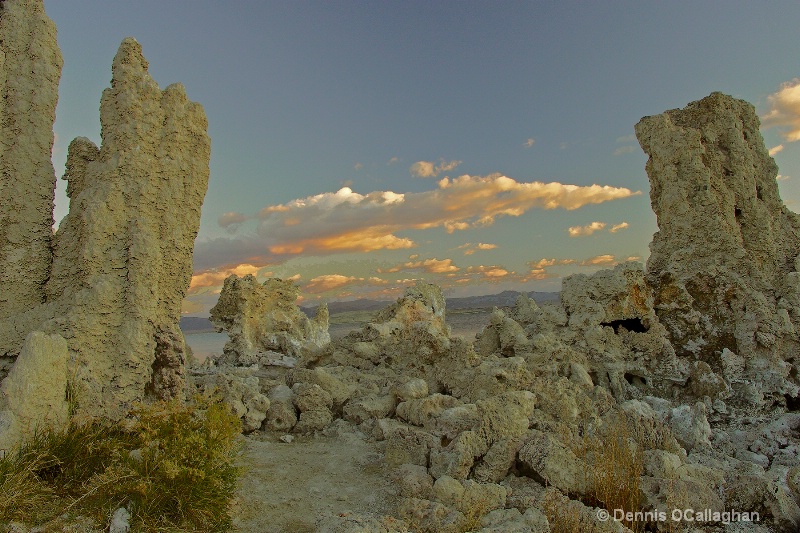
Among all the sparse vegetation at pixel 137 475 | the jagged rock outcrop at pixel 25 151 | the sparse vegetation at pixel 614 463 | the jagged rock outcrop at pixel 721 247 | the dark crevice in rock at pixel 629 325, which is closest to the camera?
the sparse vegetation at pixel 137 475

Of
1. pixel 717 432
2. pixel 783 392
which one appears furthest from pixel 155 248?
pixel 783 392

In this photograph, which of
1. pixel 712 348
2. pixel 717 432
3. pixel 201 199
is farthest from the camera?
pixel 712 348

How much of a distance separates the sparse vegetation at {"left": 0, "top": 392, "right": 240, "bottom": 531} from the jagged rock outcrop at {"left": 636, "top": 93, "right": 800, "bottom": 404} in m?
9.53

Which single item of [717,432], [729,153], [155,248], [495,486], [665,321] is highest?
[729,153]

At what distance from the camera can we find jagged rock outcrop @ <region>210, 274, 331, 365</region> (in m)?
15.0

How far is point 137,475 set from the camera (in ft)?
13.8

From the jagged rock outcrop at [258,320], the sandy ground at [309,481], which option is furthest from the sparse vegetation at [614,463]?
the jagged rock outcrop at [258,320]

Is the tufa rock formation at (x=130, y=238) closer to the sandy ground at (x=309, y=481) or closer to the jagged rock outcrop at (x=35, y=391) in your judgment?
the jagged rock outcrop at (x=35, y=391)

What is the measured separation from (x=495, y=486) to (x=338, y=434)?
10.2 ft

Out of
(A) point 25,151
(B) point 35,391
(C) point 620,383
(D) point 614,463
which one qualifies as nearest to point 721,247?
(C) point 620,383

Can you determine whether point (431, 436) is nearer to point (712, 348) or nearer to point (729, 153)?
point (712, 348)

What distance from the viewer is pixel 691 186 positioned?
411 inches

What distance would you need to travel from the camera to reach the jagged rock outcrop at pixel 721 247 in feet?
32.4

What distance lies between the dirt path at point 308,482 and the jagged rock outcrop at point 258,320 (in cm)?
738
